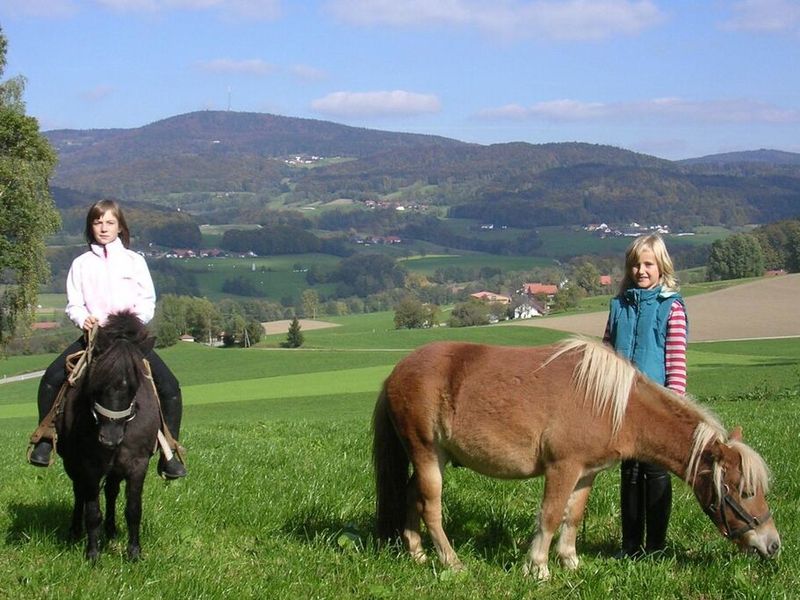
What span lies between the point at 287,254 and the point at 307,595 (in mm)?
166454

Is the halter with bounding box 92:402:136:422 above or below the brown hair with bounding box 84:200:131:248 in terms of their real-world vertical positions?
below

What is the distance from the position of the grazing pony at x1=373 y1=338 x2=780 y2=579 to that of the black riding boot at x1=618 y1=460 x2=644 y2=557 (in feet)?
1.44

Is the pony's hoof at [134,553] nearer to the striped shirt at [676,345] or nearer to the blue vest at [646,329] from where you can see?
the blue vest at [646,329]

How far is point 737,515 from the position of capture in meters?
5.64

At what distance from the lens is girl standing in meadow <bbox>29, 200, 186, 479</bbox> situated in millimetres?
6367

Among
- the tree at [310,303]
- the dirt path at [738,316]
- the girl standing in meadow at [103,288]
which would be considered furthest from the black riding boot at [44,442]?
the tree at [310,303]

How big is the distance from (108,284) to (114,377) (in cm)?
93

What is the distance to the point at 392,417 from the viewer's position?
632 cm

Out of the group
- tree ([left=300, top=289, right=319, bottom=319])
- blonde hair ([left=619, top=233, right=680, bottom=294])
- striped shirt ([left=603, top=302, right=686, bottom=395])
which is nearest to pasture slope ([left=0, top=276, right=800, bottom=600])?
striped shirt ([left=603, top=302, right=686, bottom=395])

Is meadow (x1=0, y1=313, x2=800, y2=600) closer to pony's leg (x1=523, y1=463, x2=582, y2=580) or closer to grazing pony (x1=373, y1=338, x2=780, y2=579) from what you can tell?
pony's leg (x1=523, y1=463, x2=582, y2=580)

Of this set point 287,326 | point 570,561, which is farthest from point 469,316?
point 570,561

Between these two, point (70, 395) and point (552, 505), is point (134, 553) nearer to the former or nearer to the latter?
point (70, 395)

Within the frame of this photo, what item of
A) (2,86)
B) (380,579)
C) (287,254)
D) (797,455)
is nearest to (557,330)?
(2,86)

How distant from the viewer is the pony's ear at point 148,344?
6.21 m
